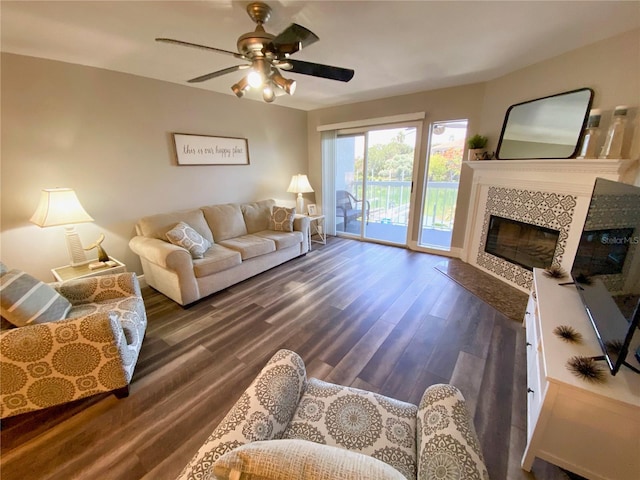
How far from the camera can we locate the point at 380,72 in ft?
9.16

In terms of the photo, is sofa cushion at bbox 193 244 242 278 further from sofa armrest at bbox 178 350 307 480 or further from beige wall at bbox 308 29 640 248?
beige wall at bbox 308 29 640 248

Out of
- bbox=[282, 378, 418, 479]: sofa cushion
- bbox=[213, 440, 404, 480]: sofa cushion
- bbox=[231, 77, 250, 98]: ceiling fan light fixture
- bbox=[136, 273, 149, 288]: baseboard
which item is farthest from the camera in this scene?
bbox=[136, 273, 149, 288]: baseboard

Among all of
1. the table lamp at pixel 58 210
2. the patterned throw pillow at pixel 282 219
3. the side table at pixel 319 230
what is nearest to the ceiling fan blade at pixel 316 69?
the table lamp at pixel 58 210

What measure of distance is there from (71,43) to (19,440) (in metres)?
2.68

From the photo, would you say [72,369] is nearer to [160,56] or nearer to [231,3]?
[231,3]

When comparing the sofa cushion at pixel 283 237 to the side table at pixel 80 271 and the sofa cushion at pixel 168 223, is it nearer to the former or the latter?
the sofa cushion at pixel 168 223

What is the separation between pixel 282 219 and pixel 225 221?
2.59 feet

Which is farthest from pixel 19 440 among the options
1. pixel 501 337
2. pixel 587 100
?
pixel 587 100

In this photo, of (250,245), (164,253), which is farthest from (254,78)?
(250,245)

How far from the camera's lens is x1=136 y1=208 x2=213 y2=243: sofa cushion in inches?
112

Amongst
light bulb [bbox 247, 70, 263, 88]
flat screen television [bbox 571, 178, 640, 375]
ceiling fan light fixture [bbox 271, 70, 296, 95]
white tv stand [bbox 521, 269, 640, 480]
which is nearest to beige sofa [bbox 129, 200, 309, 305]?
light bulb [bbox 247, 70, 263, 88]

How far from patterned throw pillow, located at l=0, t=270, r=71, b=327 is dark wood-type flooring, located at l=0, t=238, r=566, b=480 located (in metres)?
0.59

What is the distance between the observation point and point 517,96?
9.16 ft

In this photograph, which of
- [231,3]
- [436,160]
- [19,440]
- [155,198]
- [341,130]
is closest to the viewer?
[19,440]
